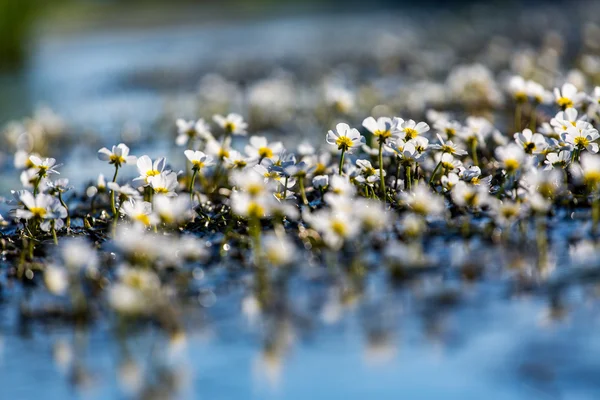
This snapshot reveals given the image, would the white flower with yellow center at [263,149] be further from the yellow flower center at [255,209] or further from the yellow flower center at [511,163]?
the yellow flower center at [511,163]

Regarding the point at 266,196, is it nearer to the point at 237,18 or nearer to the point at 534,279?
the point at 534,279

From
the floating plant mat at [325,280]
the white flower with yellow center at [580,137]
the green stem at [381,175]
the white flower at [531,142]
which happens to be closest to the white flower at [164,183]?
the floating plant mat at [325,280]

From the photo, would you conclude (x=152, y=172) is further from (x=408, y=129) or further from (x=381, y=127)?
(x=408, y=129)

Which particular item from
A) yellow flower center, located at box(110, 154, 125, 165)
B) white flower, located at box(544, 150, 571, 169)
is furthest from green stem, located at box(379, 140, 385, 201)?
yellow flower center, located at box(110, 154, 125, 165)

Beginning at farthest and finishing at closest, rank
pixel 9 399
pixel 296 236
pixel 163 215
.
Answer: pixel 296 236, pixel 163 215, pixel 9 399

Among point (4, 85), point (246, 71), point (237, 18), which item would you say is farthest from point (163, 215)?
point (237, 18)

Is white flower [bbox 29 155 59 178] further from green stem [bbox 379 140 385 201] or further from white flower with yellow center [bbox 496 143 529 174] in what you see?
white flower with yellow center [bbox 496 143 529 174]
